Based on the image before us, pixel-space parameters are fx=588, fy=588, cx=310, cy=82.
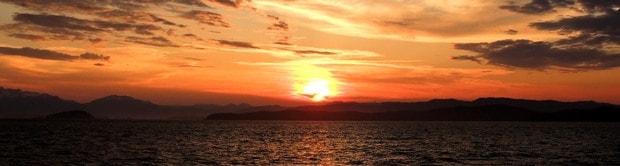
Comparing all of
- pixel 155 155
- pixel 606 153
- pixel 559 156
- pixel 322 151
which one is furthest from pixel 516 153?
pixel 155 155

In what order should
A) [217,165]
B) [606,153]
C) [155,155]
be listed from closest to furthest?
[217,165] < [155,155] < [606,153]

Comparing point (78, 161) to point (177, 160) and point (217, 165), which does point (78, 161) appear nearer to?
point (177, 160)

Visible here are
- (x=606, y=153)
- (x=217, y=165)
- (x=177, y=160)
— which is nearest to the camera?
(x=217, y=165)

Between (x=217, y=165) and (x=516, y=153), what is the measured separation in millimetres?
44755

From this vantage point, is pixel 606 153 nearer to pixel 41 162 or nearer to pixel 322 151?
pixel 322 151

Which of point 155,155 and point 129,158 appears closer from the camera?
point 129,158

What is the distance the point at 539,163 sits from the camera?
7031cm

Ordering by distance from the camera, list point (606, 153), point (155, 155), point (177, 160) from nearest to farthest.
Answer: point (177, 160)
point (155, 155)
point (606, 153)

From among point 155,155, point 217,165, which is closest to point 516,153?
point 217,165

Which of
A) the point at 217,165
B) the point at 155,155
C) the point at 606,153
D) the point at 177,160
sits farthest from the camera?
the point at 606,153

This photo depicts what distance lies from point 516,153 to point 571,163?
15.1 metres

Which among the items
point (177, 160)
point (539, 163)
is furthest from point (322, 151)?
point (539, 163)

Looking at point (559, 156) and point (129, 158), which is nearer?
point (129, 158)

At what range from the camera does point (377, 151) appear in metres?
88.6
